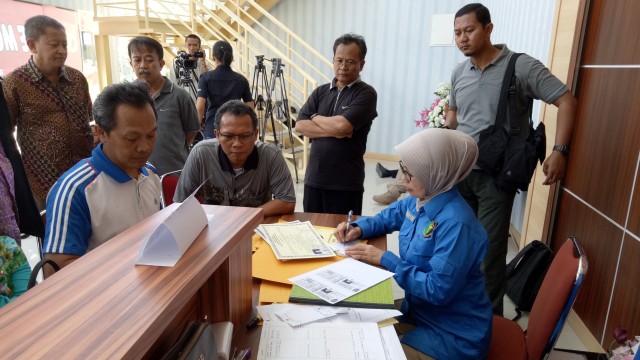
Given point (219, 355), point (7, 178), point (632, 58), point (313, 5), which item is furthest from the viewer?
point (313, 5)

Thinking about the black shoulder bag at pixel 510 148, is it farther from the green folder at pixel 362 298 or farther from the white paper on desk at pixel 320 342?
the white paper on desk at pixel 320 342

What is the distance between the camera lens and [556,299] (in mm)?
1042

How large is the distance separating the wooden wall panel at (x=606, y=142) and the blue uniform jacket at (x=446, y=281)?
3.29 feet

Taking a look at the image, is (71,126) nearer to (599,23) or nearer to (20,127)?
(20,127)

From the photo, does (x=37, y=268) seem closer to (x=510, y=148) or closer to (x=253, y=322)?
(x=253, y=322)

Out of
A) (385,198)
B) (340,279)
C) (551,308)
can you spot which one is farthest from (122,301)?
(385,198)

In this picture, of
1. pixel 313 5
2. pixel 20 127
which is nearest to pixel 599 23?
pixel 20 127

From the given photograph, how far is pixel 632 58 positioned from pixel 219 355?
200 centimetres

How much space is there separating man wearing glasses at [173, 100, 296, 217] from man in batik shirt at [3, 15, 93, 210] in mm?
851

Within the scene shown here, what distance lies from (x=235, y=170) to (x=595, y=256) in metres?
1.76

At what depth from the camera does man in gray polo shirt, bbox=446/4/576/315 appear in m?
1.91

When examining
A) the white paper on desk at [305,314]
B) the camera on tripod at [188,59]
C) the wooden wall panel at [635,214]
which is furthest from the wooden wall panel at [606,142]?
the camera on tripod at [188,59]

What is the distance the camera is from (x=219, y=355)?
0.74 metres

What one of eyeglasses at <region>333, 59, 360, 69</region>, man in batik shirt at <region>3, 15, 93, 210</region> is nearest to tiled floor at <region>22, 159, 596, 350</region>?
man in batik shirt at <region>3, 15, 93, 210</region>
